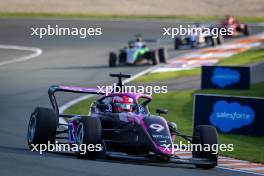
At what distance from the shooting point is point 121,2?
64938mm

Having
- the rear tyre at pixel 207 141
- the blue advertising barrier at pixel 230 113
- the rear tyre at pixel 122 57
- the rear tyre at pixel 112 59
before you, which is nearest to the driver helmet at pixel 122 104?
the rear tyre at pixel 207 141

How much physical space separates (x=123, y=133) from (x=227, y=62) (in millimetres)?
22386

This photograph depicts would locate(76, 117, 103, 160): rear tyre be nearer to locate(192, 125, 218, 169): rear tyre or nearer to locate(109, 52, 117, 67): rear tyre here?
locate(192, 125, 218, 169): rear tyre

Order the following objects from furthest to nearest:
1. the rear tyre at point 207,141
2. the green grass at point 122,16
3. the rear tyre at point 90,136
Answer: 1. the green grass at point 122,16
2. the rear tyre at point 207,141
3. the rear tyre at point 90,136

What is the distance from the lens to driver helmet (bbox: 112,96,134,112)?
15.7 m

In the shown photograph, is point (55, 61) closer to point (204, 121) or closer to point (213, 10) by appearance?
point (204, 121)

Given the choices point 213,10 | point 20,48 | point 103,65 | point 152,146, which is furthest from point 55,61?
point 213,10

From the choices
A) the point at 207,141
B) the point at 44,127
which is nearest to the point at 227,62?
the point at 44,127

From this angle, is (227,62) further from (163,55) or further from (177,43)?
(177,43)

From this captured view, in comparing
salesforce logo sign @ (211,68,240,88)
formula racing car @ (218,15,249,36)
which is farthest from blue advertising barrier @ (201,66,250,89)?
formula racing car @ (218,15,249,36)

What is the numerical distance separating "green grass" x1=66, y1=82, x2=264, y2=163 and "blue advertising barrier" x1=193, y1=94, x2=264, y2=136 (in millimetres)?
205

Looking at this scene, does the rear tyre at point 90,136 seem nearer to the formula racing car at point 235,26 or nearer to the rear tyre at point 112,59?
the rear tyre at point 112,59

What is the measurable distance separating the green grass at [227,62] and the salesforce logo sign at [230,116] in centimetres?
Result: 1144

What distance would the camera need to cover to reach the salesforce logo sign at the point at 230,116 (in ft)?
63.3
